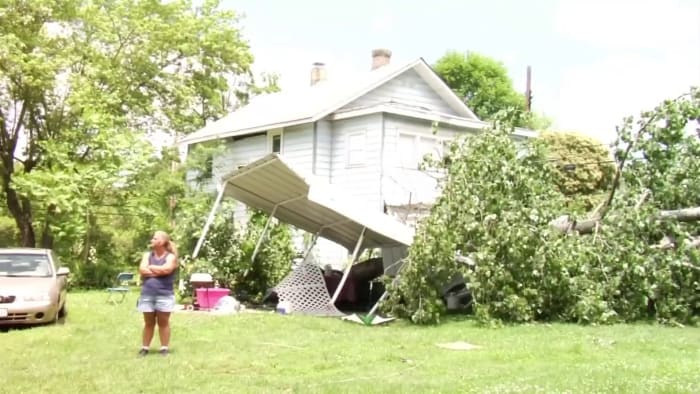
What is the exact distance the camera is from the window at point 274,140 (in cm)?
2481

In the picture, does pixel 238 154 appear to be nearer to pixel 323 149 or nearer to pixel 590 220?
pixel 323 149

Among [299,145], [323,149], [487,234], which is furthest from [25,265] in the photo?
[299,145]

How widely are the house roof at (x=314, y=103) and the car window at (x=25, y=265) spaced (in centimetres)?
1098

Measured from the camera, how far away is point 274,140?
25.2m

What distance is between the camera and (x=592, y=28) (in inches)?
610

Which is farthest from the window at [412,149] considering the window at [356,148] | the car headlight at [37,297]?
the car headlight at [37,297]

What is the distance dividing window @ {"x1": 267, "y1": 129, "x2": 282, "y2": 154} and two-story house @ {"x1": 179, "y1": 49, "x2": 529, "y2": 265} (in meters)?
0.03

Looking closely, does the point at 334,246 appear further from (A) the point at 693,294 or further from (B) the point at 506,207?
(A) the point at 693,294

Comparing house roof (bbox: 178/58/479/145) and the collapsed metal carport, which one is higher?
house roof (bbox: 178/58/479/145)

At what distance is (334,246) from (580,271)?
436 inches

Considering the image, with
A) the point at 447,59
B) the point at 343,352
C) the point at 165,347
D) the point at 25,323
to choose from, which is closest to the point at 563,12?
the point at 343,352

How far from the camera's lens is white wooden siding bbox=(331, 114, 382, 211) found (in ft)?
71.9

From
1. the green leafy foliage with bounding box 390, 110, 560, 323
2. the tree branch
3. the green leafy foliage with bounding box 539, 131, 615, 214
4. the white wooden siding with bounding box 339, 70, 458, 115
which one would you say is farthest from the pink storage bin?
the green leafy foliage with bounding box 539, 131, 615, 214

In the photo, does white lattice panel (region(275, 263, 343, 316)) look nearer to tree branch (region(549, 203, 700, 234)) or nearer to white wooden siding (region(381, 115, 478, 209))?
tree branch (region(549, 203, 700, 234))
